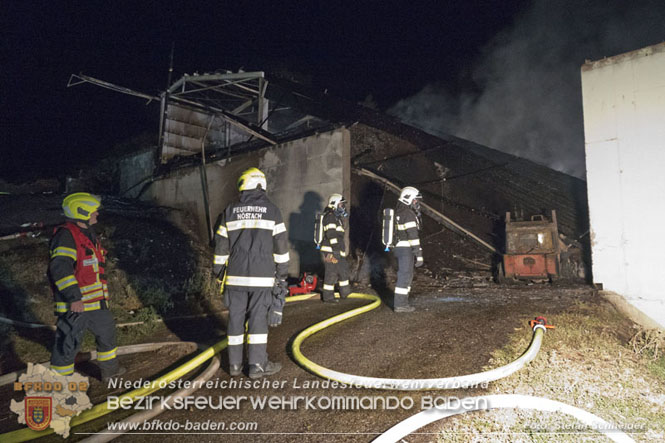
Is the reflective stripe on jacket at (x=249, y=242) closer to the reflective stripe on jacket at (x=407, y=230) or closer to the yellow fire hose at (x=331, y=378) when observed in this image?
the yellow fire hose at (x=331, y=378)

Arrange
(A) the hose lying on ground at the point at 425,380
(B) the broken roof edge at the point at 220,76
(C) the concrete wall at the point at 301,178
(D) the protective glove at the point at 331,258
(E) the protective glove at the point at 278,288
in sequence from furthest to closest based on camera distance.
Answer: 1. (B) the broken roof edge at the point at 220,76
2. (C) the concrete wall at the point at 301,178
3. (D) the protective glove at the point at 331,258
4. (E) the protective glove at the point at 278,288
5. (A) the hose lying on ground at the point at 425,380

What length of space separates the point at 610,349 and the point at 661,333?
3.51 feet

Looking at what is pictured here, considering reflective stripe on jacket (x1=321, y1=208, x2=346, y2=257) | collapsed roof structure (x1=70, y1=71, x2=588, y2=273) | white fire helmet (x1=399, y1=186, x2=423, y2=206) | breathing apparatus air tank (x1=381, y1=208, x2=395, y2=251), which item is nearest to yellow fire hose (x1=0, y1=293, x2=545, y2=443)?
breathing apparatus air tank (x1=381, y1=208, x2=395, y2=251)

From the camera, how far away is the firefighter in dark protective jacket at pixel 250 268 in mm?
3252

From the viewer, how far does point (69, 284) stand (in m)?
3.08

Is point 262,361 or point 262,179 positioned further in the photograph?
point 262,179

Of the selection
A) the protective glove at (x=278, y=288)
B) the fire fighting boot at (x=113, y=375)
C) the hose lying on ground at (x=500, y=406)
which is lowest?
the fire fighting boot at (x=113, y=375)

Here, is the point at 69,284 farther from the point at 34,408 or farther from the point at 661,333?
the point at 661,333

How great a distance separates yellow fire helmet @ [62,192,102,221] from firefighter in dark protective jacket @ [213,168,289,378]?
136 cm

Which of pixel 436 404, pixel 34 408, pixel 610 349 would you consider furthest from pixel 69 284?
pixel 610 349

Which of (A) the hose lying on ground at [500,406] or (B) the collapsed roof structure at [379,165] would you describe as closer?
(A) the hose lying on ground at [500,406]

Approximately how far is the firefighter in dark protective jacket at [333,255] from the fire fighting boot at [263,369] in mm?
3051

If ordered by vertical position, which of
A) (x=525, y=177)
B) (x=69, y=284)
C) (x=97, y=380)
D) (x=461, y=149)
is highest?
(x=461, y=149)

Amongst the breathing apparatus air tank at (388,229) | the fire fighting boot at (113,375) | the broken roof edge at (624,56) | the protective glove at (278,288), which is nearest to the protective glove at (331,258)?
the breathing apparatus air tank at (388,229)
